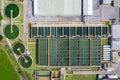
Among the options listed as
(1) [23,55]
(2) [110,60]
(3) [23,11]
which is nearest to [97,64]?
(2) [110,60]

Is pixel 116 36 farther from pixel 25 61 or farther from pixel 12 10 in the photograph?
pixel 12 10

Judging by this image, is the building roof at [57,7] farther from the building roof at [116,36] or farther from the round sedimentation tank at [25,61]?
the round sedimentation tank at [25,61]

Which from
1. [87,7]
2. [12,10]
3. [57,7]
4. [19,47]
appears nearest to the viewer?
[87,7]

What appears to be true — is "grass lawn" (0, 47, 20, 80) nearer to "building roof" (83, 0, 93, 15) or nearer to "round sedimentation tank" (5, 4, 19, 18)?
"round sedimentation tank" (5, 4, 19, 18)

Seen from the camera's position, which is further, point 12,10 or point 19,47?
point 19,47

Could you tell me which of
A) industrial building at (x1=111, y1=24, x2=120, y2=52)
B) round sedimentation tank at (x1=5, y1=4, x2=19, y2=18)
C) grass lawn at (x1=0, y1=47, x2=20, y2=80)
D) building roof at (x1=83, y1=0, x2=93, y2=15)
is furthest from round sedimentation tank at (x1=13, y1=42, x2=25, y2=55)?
industrial building at (x1=111, y1=24, x2=120, y2=52)

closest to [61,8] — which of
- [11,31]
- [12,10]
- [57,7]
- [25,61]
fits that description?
[57,7]

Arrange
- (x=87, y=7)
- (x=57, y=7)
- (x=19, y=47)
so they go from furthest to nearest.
Answer: (x=19, y=47), (x=57, y=7), (x=87, y=7)

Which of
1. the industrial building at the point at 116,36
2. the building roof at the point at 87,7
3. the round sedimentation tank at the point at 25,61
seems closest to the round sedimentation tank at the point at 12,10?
the round sedimentation tank at the point at 25,61
